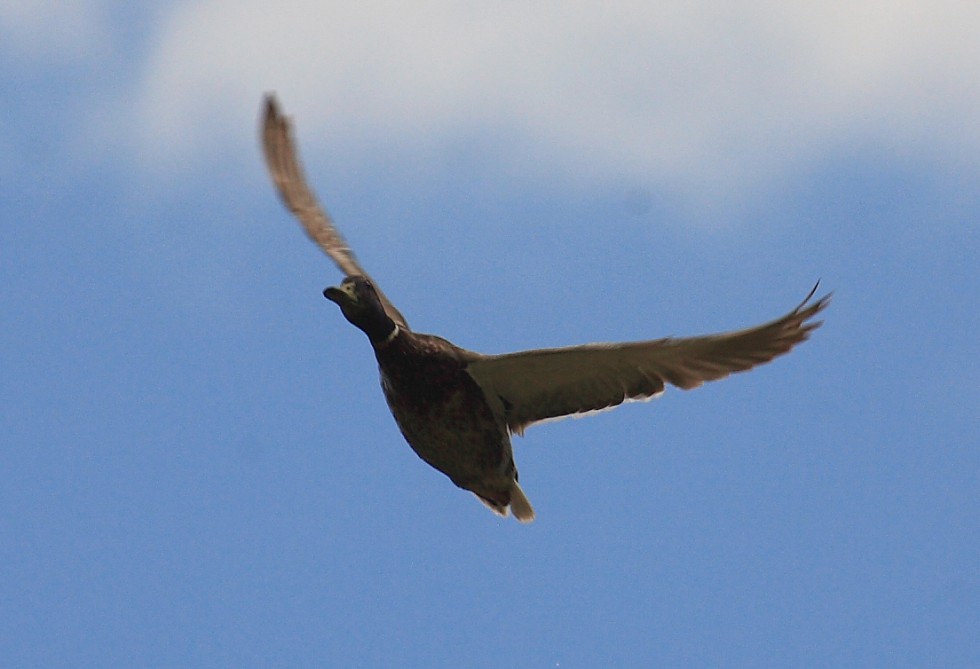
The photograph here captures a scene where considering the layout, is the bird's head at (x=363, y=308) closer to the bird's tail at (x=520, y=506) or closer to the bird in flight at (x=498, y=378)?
the bird in flight at (x=498, y=378)

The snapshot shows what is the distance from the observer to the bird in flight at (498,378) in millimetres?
10016

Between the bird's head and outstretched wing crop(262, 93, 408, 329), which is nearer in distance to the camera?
the bird's head

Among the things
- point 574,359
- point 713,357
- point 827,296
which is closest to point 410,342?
point 574,359

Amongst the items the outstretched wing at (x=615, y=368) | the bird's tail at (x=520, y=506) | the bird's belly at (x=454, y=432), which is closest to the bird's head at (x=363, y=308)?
the bird's belly at (x=454, y=432)

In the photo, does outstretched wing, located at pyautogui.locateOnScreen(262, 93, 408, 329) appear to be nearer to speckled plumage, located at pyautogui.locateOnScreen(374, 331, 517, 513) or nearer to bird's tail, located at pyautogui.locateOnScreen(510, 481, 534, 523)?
speckled plumage, located at pyautogui.locateOnScreen(374, 331, 517, 513)

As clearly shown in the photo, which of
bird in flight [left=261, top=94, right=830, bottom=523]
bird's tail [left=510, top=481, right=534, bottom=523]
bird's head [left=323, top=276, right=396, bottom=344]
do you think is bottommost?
bird's tail [left=510, top=481, right=534, bottom=523]

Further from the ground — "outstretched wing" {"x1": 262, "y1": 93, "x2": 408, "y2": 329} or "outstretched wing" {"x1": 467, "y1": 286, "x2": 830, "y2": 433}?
"outstretched wing" {"x1": 262, "y1": 93, "x2": 408, "y2": 329}

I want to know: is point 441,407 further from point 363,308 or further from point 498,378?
point 363,308

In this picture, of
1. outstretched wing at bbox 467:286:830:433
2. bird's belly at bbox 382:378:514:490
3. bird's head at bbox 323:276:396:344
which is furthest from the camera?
bird's head at bbox 323:276:396:344

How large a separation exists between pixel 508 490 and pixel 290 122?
12.9ft

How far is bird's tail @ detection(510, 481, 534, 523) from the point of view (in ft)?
36.2

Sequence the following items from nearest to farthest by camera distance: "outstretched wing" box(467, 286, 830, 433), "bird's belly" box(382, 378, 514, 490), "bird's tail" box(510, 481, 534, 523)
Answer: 1. "outstretched wing" box(467, 286, 830, 433)
2. "bird's belly" box(382, 378, 514, 490)
3. "bird's tail" box(510, 481, 534, 523)

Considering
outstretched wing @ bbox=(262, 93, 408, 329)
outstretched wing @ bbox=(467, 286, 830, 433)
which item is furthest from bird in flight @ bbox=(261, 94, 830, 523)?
outstretched wing @ bbox=(262, 93, 408, 329)

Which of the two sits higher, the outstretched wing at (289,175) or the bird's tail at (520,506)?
the outstretched wing at (289,175)
